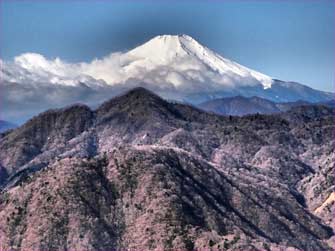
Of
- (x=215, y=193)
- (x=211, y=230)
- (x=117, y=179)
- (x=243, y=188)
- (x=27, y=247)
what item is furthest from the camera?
(x=243, y=188)

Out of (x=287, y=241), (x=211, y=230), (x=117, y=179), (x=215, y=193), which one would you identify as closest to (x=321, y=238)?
(x=287, y=241)

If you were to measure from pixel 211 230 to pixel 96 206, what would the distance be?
25.0 m

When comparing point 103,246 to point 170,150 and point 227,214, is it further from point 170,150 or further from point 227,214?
point 170,150

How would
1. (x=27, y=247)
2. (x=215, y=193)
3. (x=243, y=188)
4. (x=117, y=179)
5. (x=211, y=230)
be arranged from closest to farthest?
1. (x=27, y=247)
2. (x=211, y=230)
3. (x=117, y=179)
4. (x=215, y=193)
5. (x=243, y=188)

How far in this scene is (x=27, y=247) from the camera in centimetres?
13288

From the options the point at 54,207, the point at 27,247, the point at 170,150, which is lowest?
the point at 27,247

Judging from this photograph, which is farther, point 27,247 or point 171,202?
point 171,202

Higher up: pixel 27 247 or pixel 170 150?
pixel 170 150

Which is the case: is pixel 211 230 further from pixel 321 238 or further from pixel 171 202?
pixel 321 238

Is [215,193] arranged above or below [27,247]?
above

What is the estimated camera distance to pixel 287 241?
6225 inches

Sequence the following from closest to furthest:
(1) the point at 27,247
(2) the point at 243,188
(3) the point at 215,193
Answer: (1) the point at 27,247
(3) the point at 215,193
(2) the point at 243,188

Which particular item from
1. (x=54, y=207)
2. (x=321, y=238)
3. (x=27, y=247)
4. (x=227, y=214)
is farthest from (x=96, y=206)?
(x=321, y=238)

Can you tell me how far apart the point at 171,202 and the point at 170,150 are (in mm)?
37275
